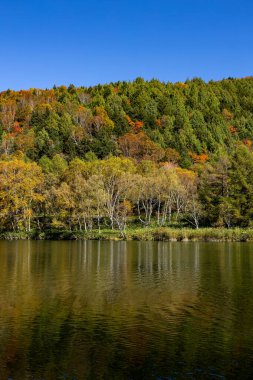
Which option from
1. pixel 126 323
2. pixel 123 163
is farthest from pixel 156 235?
pixel 126 323

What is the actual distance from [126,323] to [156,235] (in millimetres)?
52885

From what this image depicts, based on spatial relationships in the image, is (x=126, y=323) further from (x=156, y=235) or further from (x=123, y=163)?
(x=123, y=163)

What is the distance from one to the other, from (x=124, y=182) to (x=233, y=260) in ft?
137

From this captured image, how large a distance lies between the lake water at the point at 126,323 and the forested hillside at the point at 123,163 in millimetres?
42385

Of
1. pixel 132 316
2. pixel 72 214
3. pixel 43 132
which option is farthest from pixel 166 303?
pixel 43 132

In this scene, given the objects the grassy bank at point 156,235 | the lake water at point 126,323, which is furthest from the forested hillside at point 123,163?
the lake water at point 126,323

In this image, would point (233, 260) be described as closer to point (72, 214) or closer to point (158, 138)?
point (72, 214)

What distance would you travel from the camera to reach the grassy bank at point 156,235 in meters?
68.5

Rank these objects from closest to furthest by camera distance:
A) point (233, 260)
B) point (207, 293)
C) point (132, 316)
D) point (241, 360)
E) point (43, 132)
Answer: point (241, 360) < point (132, 316) < point (207, 293) < point (233, 260) < point (43, 132)

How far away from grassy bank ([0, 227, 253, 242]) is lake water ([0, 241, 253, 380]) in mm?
32417

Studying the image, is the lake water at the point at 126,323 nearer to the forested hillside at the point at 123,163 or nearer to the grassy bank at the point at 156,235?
the grassy bank at the point at 156,235

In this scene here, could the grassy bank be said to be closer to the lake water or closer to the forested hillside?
the forested hillside

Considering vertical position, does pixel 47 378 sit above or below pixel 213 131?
below

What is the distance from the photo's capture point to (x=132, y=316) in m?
20.3
